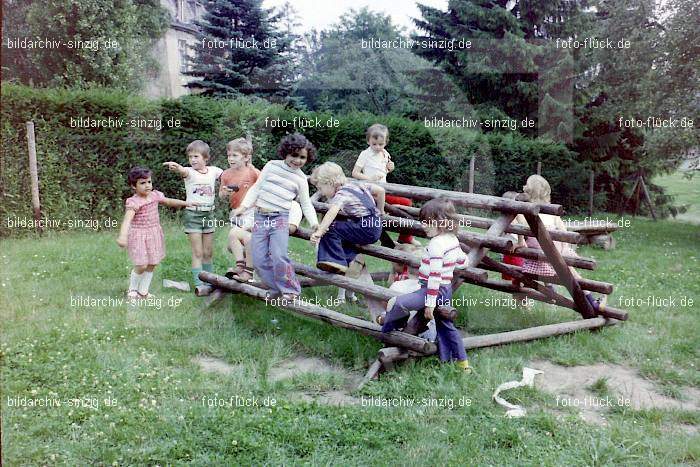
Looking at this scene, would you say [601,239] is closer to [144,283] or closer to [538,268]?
[538,268]

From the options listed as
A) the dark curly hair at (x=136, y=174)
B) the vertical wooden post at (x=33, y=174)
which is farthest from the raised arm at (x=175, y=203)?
the vertical wooden post at (x=33, y=174)

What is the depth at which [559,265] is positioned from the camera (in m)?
4.69

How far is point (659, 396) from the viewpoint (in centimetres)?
373

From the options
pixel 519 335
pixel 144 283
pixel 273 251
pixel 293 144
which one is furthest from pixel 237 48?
pixel 519 335

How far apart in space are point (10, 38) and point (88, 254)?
3.24 metres

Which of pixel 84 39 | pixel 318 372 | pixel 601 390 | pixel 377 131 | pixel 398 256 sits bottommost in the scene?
pixel 601 390

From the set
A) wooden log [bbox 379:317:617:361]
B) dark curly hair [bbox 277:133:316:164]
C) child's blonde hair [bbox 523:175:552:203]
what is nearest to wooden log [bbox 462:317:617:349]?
wooden log [bbox 379:317:617:361]

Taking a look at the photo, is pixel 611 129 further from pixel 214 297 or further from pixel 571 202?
pixel 214 297

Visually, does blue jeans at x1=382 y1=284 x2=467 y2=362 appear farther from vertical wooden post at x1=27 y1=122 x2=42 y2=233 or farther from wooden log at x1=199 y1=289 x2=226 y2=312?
vertical wooden post at x1=27 y1=122 x2=42 y2=233

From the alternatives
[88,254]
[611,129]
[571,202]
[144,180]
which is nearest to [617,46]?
[611,129]

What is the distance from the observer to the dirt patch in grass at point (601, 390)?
138 inches

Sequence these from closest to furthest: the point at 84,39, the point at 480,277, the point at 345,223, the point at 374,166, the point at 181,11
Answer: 1. the point at 84,39
2. the point at 181,11
3. the point at 480,277
4. the point at 345,223
5. the point at 374,166

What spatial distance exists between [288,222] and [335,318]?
0.78 metres

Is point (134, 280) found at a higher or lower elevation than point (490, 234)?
lower
